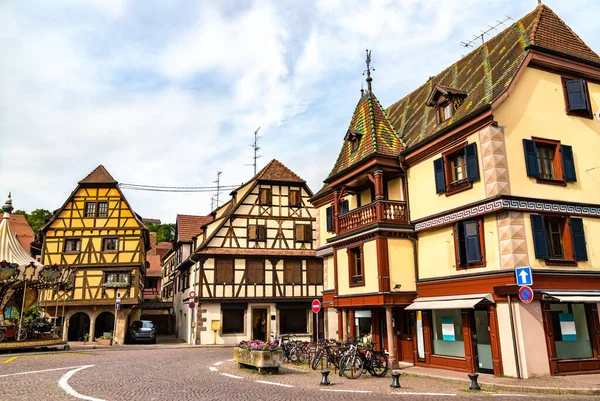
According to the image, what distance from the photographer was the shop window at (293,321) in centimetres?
3488

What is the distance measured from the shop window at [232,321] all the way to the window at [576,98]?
78.1 feet

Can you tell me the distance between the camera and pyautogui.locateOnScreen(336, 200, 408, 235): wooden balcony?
61.7ft

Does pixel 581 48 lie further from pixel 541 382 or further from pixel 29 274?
pixel 29 274

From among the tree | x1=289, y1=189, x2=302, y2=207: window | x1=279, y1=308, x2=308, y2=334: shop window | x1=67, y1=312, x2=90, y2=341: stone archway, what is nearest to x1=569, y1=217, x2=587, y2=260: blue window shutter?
x1=279, y1=308, x2=308, y2=334: shop window

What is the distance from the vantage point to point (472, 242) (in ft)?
53.1

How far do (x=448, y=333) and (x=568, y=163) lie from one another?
22.9 feet

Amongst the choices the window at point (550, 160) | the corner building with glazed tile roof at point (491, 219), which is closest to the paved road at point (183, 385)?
the corner building with glazed tile roof at point (491, 219)

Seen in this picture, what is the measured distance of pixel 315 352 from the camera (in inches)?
725

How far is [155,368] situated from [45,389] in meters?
5.90

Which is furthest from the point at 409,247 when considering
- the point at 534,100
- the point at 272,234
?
the point at 272,234

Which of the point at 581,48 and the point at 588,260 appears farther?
the point at 581,48

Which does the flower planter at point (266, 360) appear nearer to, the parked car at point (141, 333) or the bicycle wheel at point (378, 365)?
the bicycle wheel at point (378, 365)

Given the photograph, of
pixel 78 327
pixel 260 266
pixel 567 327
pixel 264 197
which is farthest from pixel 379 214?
pixel 78 327

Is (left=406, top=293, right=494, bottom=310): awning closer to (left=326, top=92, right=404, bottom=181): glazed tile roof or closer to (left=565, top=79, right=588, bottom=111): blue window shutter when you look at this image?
(left=326, top=92, right=404, bottom=181): glazed tile roof
